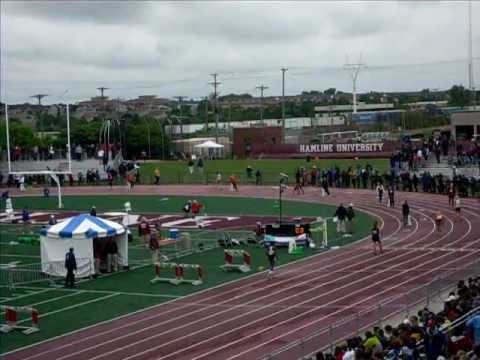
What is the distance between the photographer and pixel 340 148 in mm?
76375

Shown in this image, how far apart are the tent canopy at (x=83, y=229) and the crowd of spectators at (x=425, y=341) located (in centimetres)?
1503

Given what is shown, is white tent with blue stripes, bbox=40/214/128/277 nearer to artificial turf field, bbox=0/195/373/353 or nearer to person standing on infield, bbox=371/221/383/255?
artificial turf field, bbox=0/195/373/353

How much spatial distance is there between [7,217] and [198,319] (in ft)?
86.1

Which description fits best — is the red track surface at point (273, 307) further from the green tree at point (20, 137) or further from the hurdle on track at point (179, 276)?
the green tree at point (20, 137)

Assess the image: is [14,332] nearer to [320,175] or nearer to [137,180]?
[320,175]

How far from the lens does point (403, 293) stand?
23734 mm

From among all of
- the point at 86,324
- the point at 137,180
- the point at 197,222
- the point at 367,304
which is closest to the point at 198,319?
the point at 86,324

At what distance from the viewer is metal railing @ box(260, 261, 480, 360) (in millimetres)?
16719

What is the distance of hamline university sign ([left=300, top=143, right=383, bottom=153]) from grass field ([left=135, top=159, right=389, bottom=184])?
263cm

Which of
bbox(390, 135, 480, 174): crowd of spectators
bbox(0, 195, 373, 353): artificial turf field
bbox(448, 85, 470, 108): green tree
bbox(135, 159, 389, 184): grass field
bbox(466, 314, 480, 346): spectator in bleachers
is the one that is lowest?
bbox(0, 195, 373, 353): artificial turf field

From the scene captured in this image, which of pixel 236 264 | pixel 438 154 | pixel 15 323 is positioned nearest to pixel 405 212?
pixel 236 264

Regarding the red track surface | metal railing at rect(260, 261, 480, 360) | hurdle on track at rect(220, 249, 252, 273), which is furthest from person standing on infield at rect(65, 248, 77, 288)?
metal railing at rect(260, 261, 480, 360)

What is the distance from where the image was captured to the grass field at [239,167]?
61.8 metres

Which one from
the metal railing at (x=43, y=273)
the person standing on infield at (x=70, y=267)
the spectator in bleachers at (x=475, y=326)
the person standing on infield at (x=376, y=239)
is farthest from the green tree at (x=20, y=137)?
the spectator in bleachers at (x=475, y=326)
